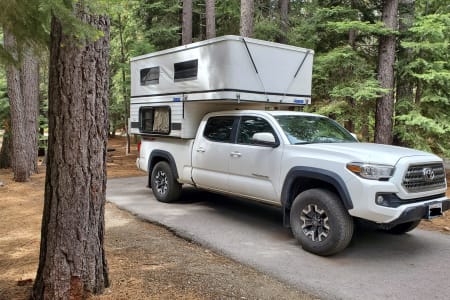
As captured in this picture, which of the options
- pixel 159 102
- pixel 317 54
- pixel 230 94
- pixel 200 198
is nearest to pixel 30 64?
pixel 159 102

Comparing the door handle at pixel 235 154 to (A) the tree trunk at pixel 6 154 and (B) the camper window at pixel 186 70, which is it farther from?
(A) the tree trunk at pixel 6 154

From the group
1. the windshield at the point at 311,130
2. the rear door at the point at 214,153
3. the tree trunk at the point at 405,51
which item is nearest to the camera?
the windshield at the point at 311,130

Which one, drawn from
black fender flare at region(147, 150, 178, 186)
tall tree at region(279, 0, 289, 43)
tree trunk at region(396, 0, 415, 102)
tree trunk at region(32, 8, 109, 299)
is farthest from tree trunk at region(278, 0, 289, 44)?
tree trunk at region(32, 8, 109, 299)

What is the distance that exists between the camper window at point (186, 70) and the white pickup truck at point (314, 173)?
87 cm

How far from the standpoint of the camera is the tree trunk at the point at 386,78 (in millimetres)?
10992

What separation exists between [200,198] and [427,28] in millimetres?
7152

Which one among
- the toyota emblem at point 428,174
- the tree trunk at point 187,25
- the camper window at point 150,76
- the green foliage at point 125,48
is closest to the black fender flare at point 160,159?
the camper window at point 150,76

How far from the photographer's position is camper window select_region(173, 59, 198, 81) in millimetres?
7473

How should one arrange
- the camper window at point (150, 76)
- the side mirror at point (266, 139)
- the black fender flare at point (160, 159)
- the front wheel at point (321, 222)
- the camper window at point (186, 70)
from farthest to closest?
the camper window at point (150, 76) < the black fender flare at point (160, 159) < the camper window at point (186, 70) < the side mirror at point (266, 139) < the front wheel at point (321, 222)

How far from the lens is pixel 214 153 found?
7199 mm

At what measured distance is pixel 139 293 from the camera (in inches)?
156

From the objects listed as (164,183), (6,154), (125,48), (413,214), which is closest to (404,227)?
(413,214)

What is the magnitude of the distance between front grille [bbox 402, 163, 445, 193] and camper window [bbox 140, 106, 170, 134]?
15.5ft

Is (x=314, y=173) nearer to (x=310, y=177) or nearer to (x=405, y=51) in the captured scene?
(x=310, y=177)
